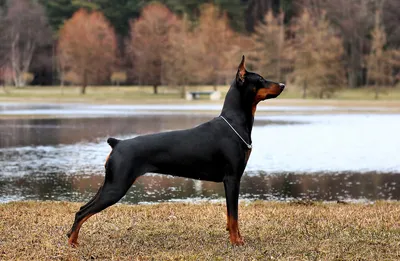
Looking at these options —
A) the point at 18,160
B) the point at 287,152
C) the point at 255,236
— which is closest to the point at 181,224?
the point at 255,236

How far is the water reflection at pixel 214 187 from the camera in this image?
12.2 m

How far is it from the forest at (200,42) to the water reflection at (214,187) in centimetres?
5242

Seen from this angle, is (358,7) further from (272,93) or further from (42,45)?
(272,93)

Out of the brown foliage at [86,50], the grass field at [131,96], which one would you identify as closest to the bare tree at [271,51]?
the grass field at [131,96]

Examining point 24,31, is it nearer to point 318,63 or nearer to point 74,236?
point 318,63

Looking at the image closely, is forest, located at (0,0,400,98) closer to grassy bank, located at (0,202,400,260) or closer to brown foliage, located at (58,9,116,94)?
brown foliage, located at (58,9,116,94)

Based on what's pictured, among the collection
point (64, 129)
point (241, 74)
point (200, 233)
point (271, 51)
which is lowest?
point (64, 129)

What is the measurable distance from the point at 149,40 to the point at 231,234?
7245cm

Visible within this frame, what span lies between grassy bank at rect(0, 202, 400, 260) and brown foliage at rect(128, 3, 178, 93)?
68269mm

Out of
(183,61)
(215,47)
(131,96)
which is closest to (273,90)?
(131,96)

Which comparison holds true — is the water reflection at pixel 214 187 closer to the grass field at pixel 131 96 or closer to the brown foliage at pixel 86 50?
the grass field at pixel 131 96

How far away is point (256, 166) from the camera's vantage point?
16.5 meters

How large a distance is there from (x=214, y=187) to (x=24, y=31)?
3133 inches

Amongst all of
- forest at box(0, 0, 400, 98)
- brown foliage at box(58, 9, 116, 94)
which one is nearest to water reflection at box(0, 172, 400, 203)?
forest at box(0, 0, 400, 98)
